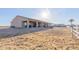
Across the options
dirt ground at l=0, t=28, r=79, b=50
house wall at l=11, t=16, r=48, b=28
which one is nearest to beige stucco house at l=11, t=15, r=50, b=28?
house wall at l=11, t=16, r=48, b=28

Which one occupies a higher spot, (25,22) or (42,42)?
(25,22)

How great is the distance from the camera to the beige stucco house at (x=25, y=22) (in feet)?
10.1

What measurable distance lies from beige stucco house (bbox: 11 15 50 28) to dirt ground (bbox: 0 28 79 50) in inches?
4.3

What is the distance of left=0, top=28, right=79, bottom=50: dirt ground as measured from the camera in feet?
9.93

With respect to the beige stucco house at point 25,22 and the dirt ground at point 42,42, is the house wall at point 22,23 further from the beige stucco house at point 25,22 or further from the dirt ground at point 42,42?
the dirt ground at point 42,42

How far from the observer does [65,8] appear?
303cm

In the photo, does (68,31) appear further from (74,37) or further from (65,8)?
(65,8)

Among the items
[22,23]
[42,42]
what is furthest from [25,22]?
[42,42]

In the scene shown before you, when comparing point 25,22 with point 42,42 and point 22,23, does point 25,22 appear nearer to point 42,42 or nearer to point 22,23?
point 22,23

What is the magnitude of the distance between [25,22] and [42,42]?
1.17 ft

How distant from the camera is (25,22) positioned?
3102 mm

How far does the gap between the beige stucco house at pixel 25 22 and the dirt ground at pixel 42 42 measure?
109mm

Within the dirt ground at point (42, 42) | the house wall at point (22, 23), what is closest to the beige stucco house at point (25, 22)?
the house wall at point (22, 23)
